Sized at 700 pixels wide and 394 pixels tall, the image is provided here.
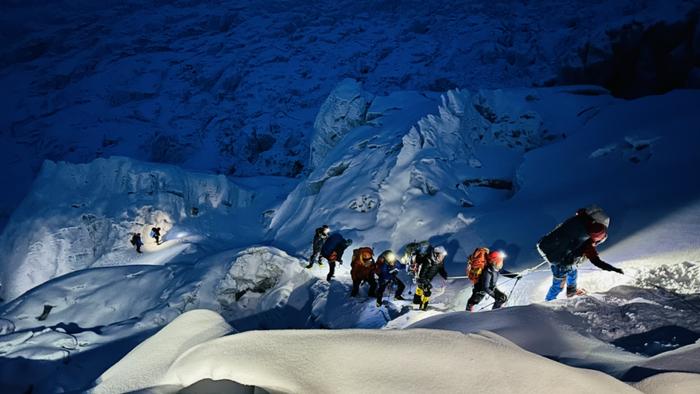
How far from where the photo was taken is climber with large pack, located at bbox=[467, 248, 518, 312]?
19.0ft

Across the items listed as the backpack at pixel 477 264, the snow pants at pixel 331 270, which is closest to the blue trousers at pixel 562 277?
the backpack at pixel 477 264

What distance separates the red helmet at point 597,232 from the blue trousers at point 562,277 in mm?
475

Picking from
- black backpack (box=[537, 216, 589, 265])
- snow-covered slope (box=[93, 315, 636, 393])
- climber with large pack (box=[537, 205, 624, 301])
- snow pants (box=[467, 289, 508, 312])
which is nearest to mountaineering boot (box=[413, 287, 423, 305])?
snow pants (box=[467, 289, 508, 312])

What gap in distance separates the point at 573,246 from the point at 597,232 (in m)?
0.33

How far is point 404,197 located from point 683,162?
6853mm

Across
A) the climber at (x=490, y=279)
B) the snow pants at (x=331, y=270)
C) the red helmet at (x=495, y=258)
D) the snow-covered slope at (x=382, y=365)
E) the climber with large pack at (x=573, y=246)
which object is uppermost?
the snow-covered slope at (x=382, y=365)

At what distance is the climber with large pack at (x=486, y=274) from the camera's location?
19.0 ft

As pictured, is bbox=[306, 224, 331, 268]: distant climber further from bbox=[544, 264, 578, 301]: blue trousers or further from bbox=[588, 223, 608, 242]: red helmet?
bbox=[588, 223, 608, 242]: red helmet

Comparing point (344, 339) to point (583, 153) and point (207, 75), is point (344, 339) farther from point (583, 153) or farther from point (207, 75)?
point (207, 75)

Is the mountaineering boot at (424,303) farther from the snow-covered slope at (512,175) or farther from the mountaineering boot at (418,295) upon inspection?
the snow-covered slope at (512,175)

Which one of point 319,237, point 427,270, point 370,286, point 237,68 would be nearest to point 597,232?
point 427,270

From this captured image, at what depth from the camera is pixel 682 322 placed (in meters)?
3.76

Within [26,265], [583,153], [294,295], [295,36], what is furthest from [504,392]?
[295,36]

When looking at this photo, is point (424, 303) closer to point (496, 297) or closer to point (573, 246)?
point (496, 297)
